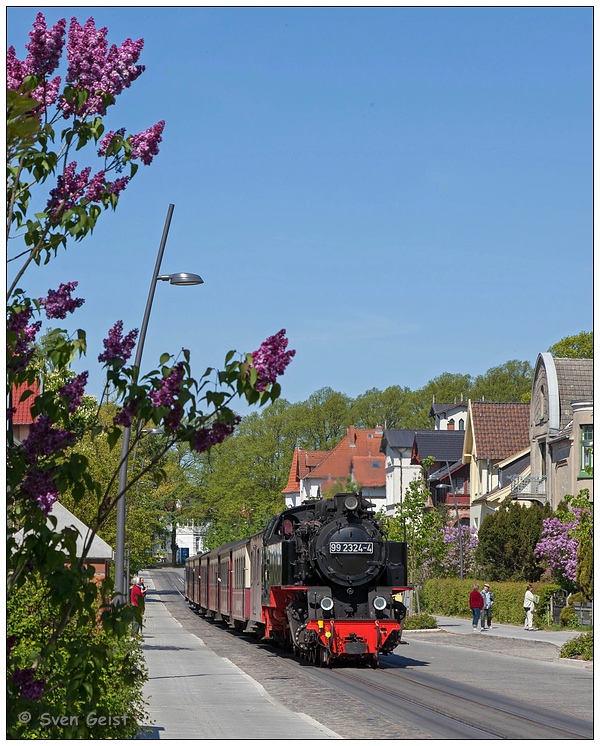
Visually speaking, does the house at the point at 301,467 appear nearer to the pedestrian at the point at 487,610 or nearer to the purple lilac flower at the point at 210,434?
the pedestrian at the point at 487,610

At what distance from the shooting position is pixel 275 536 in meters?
26.9

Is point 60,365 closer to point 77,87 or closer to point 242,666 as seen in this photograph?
point 77,87

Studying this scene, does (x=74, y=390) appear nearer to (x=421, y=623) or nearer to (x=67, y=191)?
(x=67, y=191)

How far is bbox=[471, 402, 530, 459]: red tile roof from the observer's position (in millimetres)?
67688

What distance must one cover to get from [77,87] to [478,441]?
2519 inches

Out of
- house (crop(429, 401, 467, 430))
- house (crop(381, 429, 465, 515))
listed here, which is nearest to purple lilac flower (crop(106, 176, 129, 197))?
house (crop(381, 429, 465, 515))

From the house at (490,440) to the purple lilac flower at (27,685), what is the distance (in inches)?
2424

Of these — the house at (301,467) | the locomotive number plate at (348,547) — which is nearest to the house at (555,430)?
the locomotive number plate at (348,547)

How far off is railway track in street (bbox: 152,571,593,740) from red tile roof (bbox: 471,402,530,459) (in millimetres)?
41925

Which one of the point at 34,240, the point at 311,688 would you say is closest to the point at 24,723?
the point at 34,240

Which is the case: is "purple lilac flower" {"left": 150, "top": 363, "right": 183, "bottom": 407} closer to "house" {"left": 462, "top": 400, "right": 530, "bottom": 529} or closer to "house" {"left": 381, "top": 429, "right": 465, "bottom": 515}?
"house" {"left": 462, "top": 400, "right": 530, "bottom": 529}

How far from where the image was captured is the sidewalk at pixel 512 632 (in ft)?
115

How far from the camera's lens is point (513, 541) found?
49.2 meters

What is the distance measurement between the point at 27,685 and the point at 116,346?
63.2 inches
